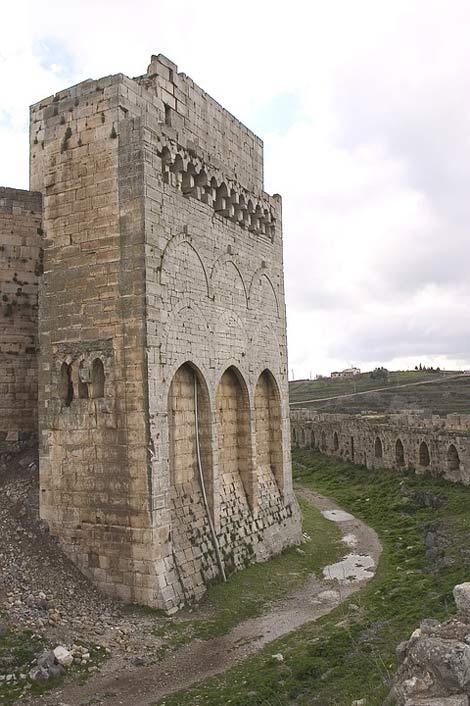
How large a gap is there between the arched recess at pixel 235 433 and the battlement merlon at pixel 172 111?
541 cm

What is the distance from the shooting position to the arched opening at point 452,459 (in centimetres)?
2189

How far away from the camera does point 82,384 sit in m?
13.1

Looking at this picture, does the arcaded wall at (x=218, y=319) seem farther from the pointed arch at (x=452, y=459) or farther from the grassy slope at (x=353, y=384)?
the grassy slope at (x=353, y=384)

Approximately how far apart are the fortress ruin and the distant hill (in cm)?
3595

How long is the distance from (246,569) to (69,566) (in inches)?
174

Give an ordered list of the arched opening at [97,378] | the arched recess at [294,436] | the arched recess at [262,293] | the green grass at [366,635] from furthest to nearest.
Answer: the arched recess at [294,436] < the arched recess at [262,293] < the arched opening at [97,378] < the green grass at [366,635]

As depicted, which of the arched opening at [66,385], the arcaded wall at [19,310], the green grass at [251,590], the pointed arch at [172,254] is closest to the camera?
the green grass at [251,590]

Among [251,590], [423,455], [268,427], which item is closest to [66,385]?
[251,590]

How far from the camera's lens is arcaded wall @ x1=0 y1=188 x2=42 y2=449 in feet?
51.8

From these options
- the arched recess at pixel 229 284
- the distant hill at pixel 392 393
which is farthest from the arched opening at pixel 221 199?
the distant hill at pixel 392 393

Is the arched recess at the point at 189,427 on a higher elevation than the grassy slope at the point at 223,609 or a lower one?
higher

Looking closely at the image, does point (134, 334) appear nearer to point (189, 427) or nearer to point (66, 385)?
point (66, 385)

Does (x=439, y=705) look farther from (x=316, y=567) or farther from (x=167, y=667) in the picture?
(x=316, y=567)

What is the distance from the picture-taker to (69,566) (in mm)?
12484
